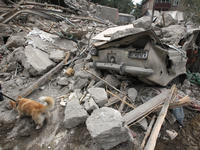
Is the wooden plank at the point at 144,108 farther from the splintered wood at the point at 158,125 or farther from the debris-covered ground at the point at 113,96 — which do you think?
the splintered wood at the point at 158,125

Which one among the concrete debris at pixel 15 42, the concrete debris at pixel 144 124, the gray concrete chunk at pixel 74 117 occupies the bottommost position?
the concrete debris at pixel 144 124

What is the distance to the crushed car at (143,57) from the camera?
299 centimetres

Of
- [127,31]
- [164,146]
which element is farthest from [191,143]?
[127,31]

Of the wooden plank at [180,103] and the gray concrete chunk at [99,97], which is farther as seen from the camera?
the gray concrete chunk at [99,97]

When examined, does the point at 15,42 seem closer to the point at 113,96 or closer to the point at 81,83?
the point at 81,83

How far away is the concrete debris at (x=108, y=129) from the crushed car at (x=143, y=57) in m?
1.46

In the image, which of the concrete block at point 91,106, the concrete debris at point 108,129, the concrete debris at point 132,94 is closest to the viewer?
the concrete debris at point 108,129

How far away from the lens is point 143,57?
3033 mm

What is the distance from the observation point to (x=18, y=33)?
6.98m

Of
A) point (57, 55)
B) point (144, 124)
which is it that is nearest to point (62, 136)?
point (144, 124)

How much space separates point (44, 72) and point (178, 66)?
5167 millimetres

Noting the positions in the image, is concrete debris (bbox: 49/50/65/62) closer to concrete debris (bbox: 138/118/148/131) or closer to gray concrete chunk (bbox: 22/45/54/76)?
gray concrete chunk (bbox: 22/45/54/76)

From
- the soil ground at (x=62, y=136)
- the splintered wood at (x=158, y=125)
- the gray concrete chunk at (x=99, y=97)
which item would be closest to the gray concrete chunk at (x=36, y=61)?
the soil ground at (x=62, y=136)

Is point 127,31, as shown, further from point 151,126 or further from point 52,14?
point 52,14
